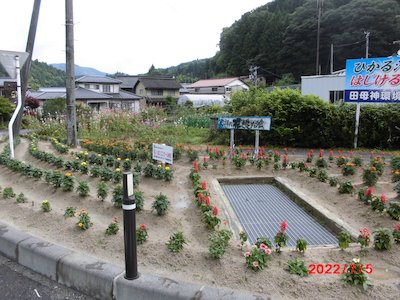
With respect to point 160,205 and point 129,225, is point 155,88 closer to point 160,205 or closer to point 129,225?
point 160,205

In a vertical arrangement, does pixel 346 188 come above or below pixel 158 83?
below

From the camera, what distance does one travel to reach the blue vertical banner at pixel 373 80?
839cm

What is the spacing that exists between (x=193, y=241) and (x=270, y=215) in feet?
4.98

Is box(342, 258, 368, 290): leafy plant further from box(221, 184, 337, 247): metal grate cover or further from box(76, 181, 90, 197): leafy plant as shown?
box(76, 181, 90, 197): leafy plant

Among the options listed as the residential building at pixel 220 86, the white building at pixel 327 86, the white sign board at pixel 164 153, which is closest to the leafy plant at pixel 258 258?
the white sign board at pixel 164 153

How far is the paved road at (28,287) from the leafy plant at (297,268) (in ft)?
5.20

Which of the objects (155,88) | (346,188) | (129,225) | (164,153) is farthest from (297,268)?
(155,88)

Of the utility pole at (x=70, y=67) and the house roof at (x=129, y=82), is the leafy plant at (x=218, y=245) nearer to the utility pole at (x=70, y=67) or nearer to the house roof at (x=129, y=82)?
the utility pole at (x=70, y=67)

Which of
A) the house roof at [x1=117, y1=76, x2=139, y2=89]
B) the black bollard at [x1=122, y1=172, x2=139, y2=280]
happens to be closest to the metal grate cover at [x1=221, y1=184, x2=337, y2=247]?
the black bollard at [x1=122, y1=172, x2=139, y2=280]

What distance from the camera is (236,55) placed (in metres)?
60.0

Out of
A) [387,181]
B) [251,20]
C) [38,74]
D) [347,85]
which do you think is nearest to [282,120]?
[347,85]

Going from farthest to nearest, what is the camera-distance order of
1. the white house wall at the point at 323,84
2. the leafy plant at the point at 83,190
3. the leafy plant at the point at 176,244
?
the white house wall at the point at 323,84 → the leafy plant at the point at 83,190 → the leafy plant at the point at 176,244

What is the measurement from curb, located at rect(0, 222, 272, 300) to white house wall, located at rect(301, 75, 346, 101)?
18325mm

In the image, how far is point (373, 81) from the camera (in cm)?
866
